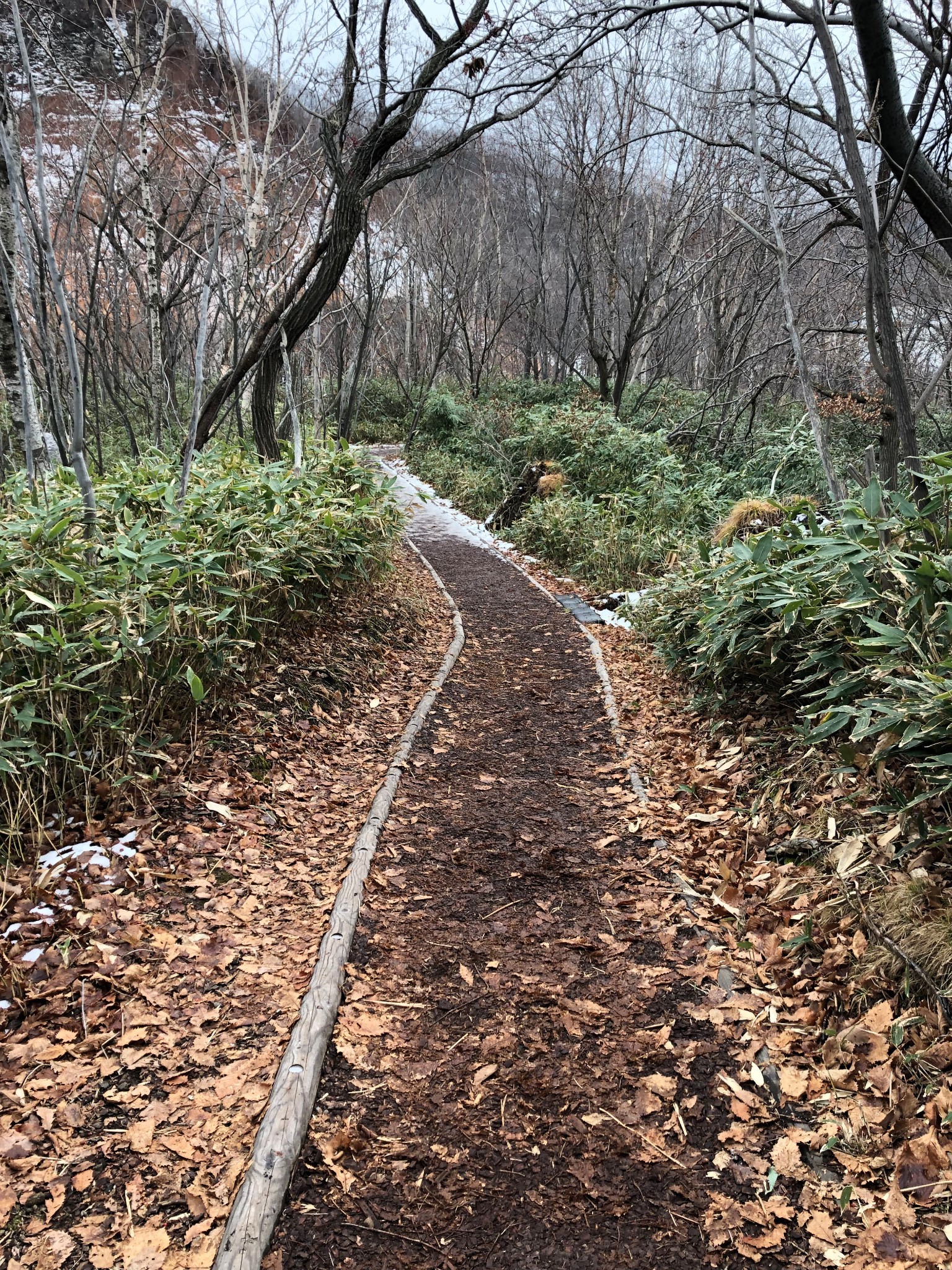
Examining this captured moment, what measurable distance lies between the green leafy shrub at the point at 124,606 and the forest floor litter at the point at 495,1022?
0.94 feet

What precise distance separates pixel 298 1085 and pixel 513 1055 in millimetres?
648

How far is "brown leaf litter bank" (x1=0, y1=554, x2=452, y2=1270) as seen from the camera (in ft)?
5.68

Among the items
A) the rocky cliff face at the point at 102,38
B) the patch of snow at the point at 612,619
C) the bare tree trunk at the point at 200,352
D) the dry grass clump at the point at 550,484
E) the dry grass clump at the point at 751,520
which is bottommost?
the patch of snow at the point at 612,619

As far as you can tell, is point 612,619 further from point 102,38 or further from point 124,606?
point 102,38

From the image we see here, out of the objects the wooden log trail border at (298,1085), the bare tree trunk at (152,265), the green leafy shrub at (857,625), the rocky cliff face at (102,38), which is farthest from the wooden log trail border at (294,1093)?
the rocky cliff face at (102,38)

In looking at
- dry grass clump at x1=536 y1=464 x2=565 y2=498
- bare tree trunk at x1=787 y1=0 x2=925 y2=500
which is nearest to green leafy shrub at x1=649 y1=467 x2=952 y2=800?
bare tree trunk at x1=787 y1=0 x2=925 y2=500

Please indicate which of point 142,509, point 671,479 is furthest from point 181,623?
point 671,479

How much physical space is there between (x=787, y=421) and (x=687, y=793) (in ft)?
42.0

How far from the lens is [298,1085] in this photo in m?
2.02

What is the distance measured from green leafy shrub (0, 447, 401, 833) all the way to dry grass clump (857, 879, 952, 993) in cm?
267

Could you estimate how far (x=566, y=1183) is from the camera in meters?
1.85

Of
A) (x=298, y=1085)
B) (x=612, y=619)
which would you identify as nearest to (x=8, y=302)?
(x=298, y=1085)

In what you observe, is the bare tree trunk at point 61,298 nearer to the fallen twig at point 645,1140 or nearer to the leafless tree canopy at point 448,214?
the leafless tree canopy at point 448,214

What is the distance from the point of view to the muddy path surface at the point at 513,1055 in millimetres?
1746
